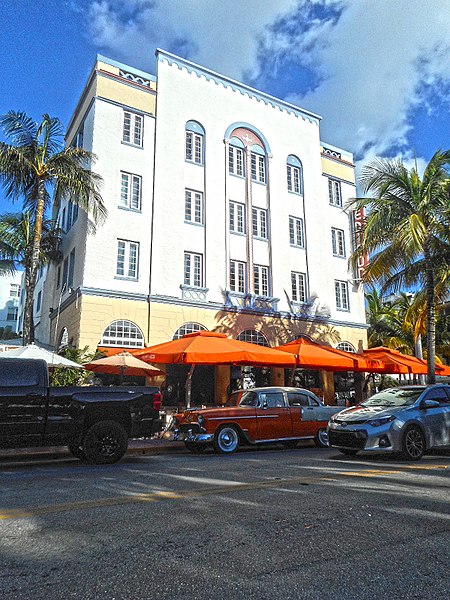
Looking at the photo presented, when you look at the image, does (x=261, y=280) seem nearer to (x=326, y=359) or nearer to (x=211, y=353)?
(x=326, y=359)

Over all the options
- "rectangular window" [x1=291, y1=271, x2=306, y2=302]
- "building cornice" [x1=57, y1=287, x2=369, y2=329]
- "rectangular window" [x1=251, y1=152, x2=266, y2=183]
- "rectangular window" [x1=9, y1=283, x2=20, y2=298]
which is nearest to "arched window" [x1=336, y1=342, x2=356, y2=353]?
"building cornice" [x1=57, y1=287, x2=369, y2=329]

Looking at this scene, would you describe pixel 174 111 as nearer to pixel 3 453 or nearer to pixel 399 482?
pixel 3 453

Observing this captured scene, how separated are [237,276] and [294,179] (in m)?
7.29

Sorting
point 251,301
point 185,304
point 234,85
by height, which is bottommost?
point 185,304

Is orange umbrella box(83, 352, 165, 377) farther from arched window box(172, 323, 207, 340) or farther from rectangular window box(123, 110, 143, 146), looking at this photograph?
rectangular window box(123, 110, 143, 146)

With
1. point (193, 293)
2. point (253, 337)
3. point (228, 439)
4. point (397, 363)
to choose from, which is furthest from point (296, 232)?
point (228, 439)

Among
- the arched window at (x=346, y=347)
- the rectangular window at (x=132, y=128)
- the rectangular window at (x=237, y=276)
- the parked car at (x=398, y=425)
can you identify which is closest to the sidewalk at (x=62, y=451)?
the parked car at (x=398, y=425)

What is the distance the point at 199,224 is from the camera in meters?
22.1

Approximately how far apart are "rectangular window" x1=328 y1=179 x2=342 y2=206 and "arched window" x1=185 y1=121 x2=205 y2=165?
8350mm

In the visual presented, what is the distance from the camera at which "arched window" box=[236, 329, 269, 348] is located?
72.3 ft

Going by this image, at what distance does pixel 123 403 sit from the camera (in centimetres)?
955

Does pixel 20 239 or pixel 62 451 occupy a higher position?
pixel 20 239

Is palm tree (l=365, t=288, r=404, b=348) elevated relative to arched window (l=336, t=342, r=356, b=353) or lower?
elevated

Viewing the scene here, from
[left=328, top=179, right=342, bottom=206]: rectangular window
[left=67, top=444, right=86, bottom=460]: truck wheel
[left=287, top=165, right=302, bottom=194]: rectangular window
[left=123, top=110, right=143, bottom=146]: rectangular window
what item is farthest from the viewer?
[left=328, top=179, right=342, bottom=206]: rectangular window
